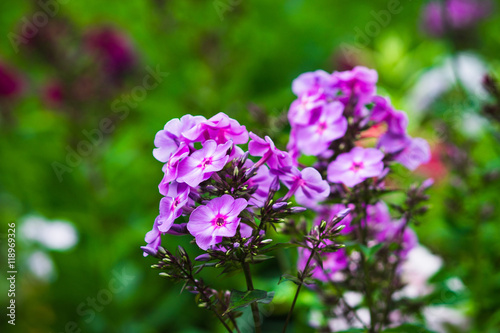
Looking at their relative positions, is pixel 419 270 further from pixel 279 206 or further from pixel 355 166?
pixel 279 206

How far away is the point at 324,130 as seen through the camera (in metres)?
1.09

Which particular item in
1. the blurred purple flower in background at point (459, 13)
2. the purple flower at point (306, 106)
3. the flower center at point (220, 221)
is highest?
the blurred purple flower in background at point (459, 13)

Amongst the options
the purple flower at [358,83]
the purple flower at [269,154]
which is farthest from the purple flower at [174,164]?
the purple flower at [358,83]

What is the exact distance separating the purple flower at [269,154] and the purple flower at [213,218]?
0.11 meters

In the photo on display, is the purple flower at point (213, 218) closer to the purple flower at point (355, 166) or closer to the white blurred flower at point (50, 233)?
the purple flower at point (355, 166)

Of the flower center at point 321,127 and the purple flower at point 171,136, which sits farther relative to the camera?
the flower center at point 321,127

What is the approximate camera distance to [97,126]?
246 cm

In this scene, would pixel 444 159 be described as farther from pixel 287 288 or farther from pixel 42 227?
pixel 42 227

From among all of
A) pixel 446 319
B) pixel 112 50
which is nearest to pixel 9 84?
pixel 112 50

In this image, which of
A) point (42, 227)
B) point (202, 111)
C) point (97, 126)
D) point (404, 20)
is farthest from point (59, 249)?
point (404, 20)

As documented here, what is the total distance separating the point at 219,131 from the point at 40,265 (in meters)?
2.03

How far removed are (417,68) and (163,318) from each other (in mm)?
2331

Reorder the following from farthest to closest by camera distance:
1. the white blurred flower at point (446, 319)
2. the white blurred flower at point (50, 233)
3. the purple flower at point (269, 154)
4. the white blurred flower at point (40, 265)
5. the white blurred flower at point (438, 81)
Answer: the white blurred flower at point (438, 81) < the white blurred flower at point (40, 265) < the white blurred flower at point (50, 233) < the white blurred flower at point (446, 319) < the purple flower at point (269, 154)

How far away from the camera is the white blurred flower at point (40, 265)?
260cm
